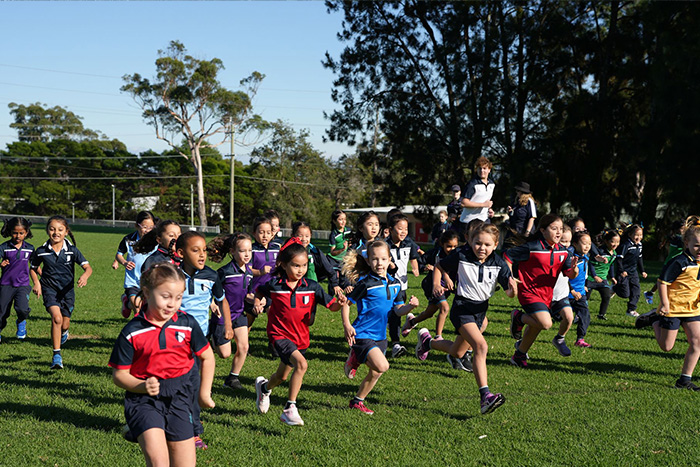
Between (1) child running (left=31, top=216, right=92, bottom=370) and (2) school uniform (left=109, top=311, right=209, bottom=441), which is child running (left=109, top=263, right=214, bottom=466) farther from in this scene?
(1) child running (left=31, top=216, right=92, bottom=370)

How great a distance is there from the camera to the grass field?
512 cm

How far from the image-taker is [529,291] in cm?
789

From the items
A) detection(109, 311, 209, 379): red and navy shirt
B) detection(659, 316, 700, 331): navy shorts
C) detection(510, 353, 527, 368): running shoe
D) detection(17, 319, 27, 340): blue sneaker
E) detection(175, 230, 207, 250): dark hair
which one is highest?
detection(175, 230, 207, 250): dark hair

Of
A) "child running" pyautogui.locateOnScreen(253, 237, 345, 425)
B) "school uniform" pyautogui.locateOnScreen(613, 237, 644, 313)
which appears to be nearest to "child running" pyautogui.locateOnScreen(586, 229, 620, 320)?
"school uniform" pyautogui.locateOnScreen(613, 237, 644, 313)

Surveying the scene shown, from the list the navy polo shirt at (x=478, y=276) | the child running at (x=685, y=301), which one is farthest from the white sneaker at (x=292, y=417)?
the child running at (x=685, y=301)

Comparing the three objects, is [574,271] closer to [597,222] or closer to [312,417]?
[312,417]

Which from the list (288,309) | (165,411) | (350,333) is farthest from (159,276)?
(350,333)

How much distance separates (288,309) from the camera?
5988 millimetres

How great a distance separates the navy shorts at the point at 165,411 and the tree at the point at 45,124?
9576 centimetres

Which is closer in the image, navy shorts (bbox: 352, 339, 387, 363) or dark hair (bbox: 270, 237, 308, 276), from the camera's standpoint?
dark hair (bbox: 270, 237, 308, 276)

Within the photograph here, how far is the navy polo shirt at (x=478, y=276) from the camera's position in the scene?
659 cm

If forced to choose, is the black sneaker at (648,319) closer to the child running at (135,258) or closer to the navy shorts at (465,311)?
the navy shorts at (465,311)

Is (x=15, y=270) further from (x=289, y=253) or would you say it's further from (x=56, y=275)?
(x=289, y=253)

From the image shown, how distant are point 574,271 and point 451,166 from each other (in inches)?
1014
